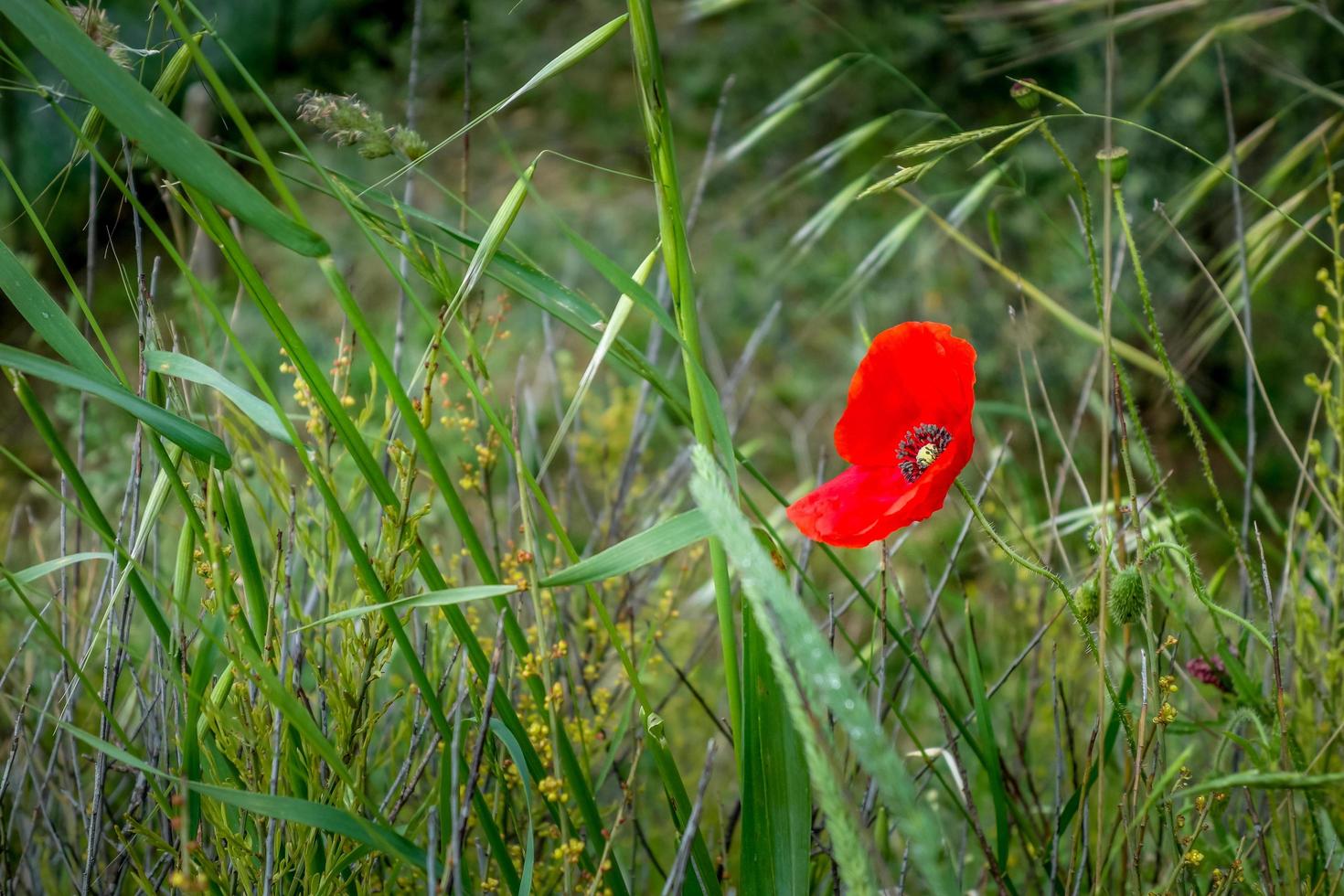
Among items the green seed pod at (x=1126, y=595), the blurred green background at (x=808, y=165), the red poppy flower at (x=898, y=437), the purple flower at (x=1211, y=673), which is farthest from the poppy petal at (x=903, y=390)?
the blurred green background at (x=808, y=165)

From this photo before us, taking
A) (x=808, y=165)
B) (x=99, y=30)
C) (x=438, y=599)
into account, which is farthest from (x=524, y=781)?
(x=808, y=165)

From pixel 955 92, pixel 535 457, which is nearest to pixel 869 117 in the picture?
pixel 955 92

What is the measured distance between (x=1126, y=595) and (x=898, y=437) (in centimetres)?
18

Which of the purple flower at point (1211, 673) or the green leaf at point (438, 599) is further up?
the green leaf at point (438, 599)

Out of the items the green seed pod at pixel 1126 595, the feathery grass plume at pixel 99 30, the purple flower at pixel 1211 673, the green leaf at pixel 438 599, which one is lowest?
the purple flower at pixel 1211 673

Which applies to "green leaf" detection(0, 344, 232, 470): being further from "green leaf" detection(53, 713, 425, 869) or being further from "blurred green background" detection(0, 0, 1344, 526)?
"blurred green background" detection(0, 0, 1344, 526)

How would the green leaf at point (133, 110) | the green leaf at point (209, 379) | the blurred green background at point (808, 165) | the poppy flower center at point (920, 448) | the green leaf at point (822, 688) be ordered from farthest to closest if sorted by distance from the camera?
the blurred green background at point (808, 165)
the poppy flower center at point (920, 448)
the green leaf at point (209, 379)
the green leaf at point (133, 110)
the green leaf at point (822, 688)

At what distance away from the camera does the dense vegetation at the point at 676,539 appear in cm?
50

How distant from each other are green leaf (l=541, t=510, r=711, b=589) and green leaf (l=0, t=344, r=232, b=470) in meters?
0.17

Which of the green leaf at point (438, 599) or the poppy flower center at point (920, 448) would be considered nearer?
the green leaf at point (438, 599)

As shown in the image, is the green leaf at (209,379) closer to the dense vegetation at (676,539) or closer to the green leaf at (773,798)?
the dense vegetation at (676,539)

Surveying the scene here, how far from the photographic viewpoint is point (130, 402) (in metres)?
0.48

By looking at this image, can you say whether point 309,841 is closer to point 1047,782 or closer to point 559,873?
point 559,873

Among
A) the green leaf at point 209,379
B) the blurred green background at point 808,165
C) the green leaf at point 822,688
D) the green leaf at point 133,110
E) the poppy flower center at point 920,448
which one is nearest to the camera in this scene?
the green leaf at point 822,688
